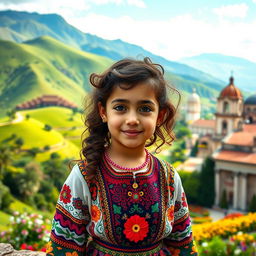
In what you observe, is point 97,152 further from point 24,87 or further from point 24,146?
point 24,87

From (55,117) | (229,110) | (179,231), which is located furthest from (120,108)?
(55,117)

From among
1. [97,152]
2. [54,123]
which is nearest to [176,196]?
[97,152]

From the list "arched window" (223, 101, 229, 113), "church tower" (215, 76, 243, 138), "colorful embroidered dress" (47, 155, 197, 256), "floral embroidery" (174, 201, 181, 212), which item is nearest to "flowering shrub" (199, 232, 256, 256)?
"floral embroidery" (174, 201, 181, 212)

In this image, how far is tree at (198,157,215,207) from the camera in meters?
24.8

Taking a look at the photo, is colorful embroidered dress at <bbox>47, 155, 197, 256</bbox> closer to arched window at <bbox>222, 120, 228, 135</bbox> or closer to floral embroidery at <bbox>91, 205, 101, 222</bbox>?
floral embroidery at <bbox>91, 205, 101, 222</bbox>

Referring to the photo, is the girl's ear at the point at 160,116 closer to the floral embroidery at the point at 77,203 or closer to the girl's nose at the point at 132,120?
the girl's nose at the point at 132,120

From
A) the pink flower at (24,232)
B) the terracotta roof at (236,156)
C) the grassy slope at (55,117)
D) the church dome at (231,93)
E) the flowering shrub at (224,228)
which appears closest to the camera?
the pink flower at (24,232)

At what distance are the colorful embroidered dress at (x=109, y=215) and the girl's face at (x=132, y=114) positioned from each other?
28 cm

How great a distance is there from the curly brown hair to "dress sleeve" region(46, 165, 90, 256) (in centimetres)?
14

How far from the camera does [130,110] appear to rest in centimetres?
246

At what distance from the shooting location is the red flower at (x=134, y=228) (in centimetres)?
249

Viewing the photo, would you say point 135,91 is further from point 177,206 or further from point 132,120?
point 177,206

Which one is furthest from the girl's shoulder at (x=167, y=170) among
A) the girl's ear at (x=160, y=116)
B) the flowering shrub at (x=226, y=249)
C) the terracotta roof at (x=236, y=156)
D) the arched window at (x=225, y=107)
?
the arched window at (x=225, y=107)

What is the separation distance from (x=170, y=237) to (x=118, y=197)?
0.66 meters
